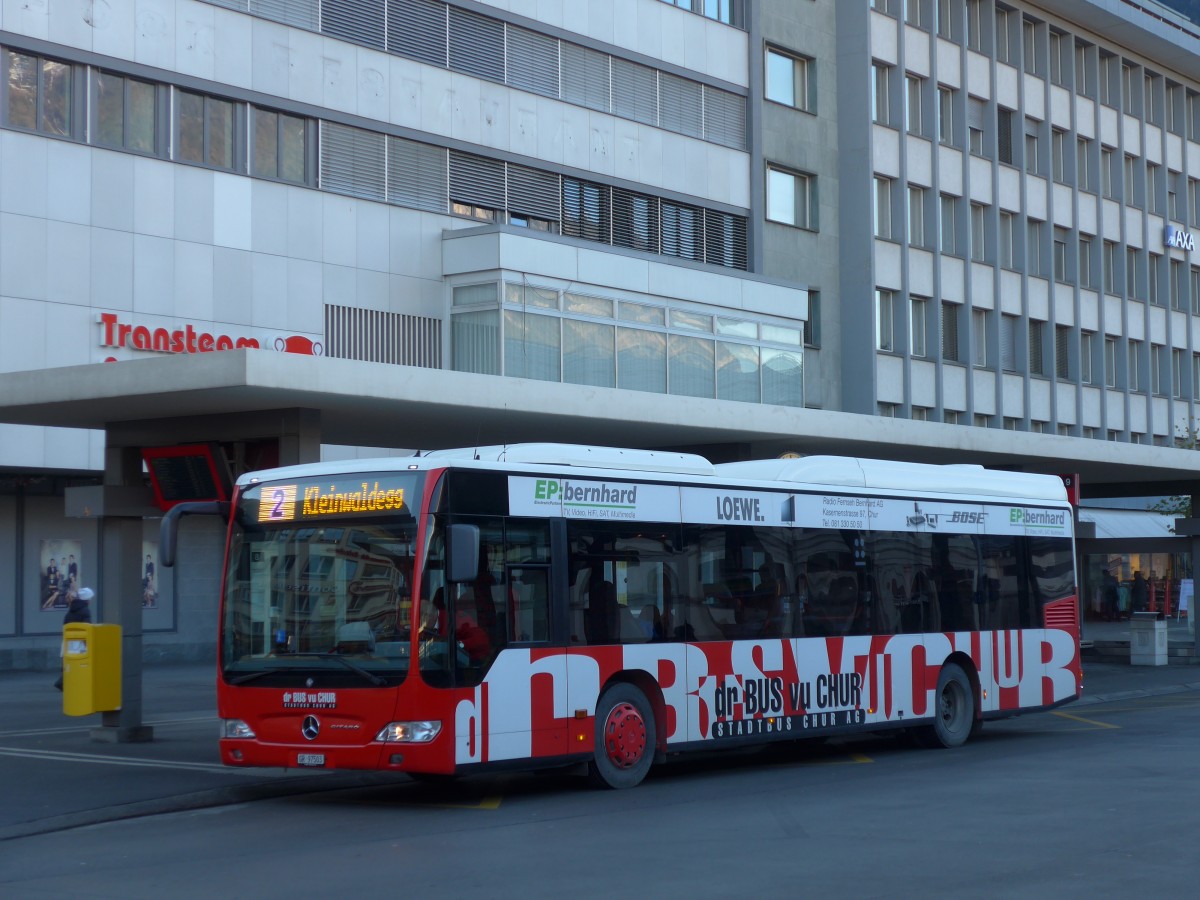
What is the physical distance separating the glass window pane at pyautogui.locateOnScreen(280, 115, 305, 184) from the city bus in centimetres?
1781

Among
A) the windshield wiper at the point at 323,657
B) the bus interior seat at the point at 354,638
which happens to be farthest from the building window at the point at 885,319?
the bus interior seat at the point at 354,638

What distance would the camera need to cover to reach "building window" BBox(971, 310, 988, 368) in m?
50.0

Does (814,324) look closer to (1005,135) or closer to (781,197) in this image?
(781,197)

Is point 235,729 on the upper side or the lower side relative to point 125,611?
lower

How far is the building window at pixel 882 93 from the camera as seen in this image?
1822 inches

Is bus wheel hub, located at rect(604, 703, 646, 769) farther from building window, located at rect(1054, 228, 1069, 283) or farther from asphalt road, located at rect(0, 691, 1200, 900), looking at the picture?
building window, located at rect(1054, 228, 1069, 283)

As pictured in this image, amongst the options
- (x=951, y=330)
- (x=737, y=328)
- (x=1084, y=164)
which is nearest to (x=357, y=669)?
(x=737, y=328)

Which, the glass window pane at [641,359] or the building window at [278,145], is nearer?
the building window at [278,145]

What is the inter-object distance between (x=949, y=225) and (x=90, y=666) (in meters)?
36.9

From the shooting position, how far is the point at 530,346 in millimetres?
33594

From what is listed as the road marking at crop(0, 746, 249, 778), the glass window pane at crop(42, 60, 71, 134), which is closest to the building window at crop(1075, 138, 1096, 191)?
the glass window pane at crop(42, 60, 71, 134)

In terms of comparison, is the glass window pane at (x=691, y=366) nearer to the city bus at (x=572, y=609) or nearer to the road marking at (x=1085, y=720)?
the road marking at (x=1085, y=720)

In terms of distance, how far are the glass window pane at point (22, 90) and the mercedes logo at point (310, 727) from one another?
61.4 feet

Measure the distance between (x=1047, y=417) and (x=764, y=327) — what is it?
1634 centimetres
